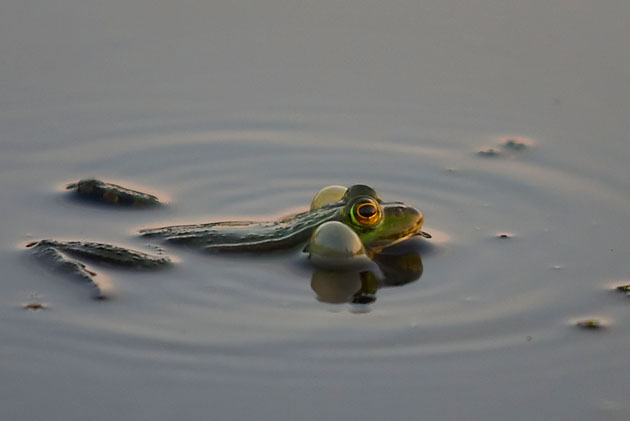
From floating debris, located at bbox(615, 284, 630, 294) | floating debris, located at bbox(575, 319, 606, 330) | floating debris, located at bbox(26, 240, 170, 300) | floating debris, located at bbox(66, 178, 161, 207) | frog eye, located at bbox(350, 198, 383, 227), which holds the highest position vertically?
floating debris, located at bbox(66, 178, 161, 207)

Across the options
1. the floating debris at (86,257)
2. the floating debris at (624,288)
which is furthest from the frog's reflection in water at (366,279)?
the floating debris at (624,288)

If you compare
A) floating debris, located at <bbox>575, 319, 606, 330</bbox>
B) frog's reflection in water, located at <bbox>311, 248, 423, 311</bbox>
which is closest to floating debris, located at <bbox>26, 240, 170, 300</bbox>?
frog's reflection in water, located at <bbox>311, 248, 423, 311</bbox>

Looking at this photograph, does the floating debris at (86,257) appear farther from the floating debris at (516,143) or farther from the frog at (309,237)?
the floating debris at (516,143)

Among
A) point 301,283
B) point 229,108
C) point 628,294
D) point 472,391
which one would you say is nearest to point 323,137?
point 229,108

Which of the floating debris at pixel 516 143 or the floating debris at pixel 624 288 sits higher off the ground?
the floating debris at pixel 516 143

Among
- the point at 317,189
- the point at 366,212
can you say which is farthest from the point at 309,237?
the point at 317,189

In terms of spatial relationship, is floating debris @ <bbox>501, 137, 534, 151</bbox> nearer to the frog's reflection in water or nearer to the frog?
the frog
